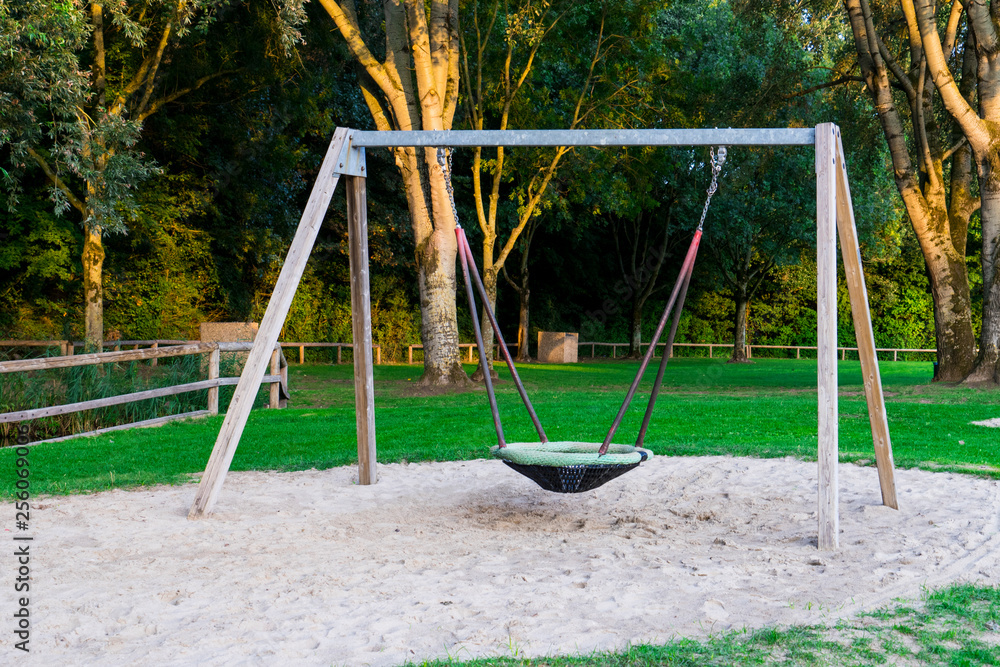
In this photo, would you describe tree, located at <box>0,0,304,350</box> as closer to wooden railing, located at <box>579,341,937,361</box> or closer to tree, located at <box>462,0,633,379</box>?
tree, located at <box>462,0,633,379</box>

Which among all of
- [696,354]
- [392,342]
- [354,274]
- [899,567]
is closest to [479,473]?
[354,274]

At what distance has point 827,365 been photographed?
381 cm

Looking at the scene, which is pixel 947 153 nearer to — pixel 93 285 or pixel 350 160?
pixel 350 160

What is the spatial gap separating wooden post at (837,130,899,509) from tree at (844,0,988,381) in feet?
27.7

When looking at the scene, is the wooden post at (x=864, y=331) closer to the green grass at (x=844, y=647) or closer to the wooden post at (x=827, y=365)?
the wooden post at (x=827, y=365)

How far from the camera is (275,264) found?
18.1 m

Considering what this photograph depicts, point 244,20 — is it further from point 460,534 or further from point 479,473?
point 460,534

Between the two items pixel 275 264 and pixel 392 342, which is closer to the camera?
pixel 275 264

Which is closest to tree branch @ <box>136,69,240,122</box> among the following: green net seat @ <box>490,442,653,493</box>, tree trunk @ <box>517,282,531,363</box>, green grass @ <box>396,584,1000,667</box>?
tree trunk @ <box>517,282,531,363</box>

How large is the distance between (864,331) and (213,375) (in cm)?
723

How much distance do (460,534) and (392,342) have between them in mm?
17227

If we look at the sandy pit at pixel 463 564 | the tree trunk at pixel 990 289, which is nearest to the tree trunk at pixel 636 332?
the tree trunk at pixel 990 289

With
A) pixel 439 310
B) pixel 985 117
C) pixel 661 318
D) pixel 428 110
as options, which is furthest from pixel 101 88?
pixel 985 117

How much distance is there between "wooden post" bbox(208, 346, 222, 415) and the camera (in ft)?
30.7
